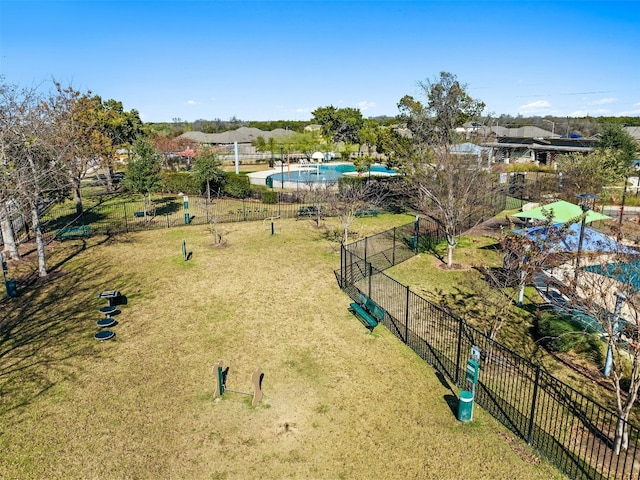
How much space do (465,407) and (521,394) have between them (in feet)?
6.53

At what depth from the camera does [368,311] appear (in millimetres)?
13156

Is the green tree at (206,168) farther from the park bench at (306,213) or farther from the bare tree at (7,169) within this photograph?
the bare tree at (7,169)

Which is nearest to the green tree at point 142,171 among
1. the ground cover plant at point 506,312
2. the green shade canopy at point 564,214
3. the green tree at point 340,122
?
the ground cover plant at point 506,312

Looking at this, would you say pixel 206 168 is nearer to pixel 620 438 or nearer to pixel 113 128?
pixel 113 128

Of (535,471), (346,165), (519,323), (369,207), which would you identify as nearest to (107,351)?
(535,471)

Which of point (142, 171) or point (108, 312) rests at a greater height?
point (142, 171)

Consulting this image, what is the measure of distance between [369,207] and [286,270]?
11.7m

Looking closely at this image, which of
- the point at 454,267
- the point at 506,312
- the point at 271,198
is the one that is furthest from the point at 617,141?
the point at 506,312

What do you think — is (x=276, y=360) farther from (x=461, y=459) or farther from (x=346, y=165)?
(x=346, y=165)

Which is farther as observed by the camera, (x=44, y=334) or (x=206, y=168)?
(x=206, y=168)

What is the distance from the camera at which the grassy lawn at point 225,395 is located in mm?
7766

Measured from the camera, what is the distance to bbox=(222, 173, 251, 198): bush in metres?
34.6

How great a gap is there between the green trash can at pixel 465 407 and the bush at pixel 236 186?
28081 millimetres

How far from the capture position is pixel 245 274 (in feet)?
57.0
